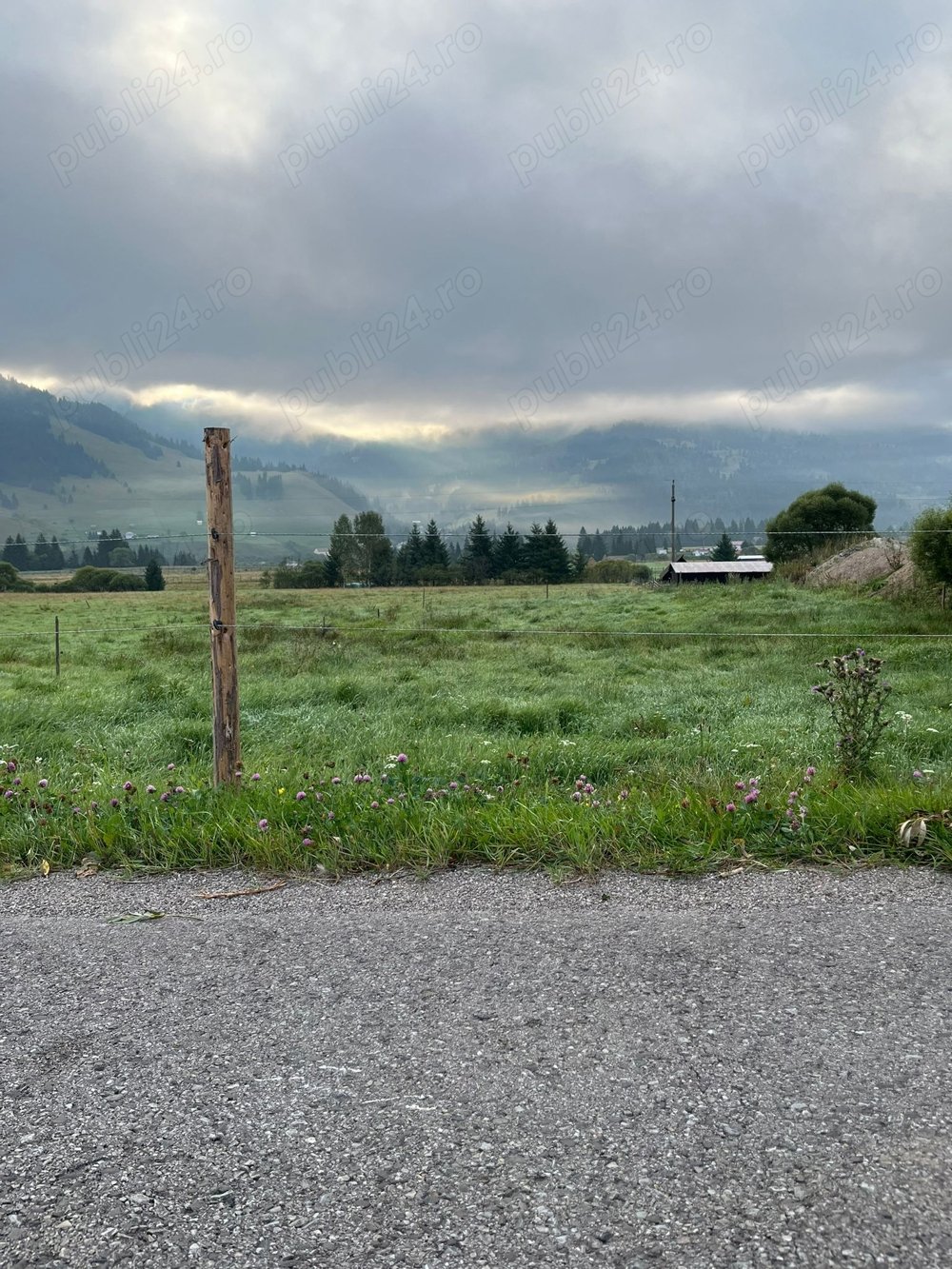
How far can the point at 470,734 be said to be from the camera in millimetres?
8789

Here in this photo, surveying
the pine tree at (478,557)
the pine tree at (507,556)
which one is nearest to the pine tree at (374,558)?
the pine tree at (478,557)

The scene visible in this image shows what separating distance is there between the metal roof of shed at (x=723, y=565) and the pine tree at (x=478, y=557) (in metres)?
3.06

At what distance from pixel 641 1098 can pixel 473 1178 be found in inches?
23.7

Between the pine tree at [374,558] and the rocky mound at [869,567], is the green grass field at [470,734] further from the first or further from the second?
the pine tree at [374,558]

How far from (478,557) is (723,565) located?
4.05 metres

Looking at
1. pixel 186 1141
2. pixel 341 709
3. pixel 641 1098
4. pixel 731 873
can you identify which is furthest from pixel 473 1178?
pixel 341 709

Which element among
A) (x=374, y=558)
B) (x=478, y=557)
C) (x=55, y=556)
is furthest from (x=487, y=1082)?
(x=478, y=557)

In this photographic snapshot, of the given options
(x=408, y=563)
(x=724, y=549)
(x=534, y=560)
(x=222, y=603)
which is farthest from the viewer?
(x=534, y=560)

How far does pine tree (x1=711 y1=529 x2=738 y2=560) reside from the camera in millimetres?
13336

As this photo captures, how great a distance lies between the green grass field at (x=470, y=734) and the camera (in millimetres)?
4855

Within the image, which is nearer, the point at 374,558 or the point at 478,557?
the point at 374,558

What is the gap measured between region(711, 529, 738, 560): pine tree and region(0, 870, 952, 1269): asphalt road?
966 centimetres

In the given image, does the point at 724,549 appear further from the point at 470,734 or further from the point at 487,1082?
the point at 487,1082

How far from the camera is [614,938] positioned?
366cm
